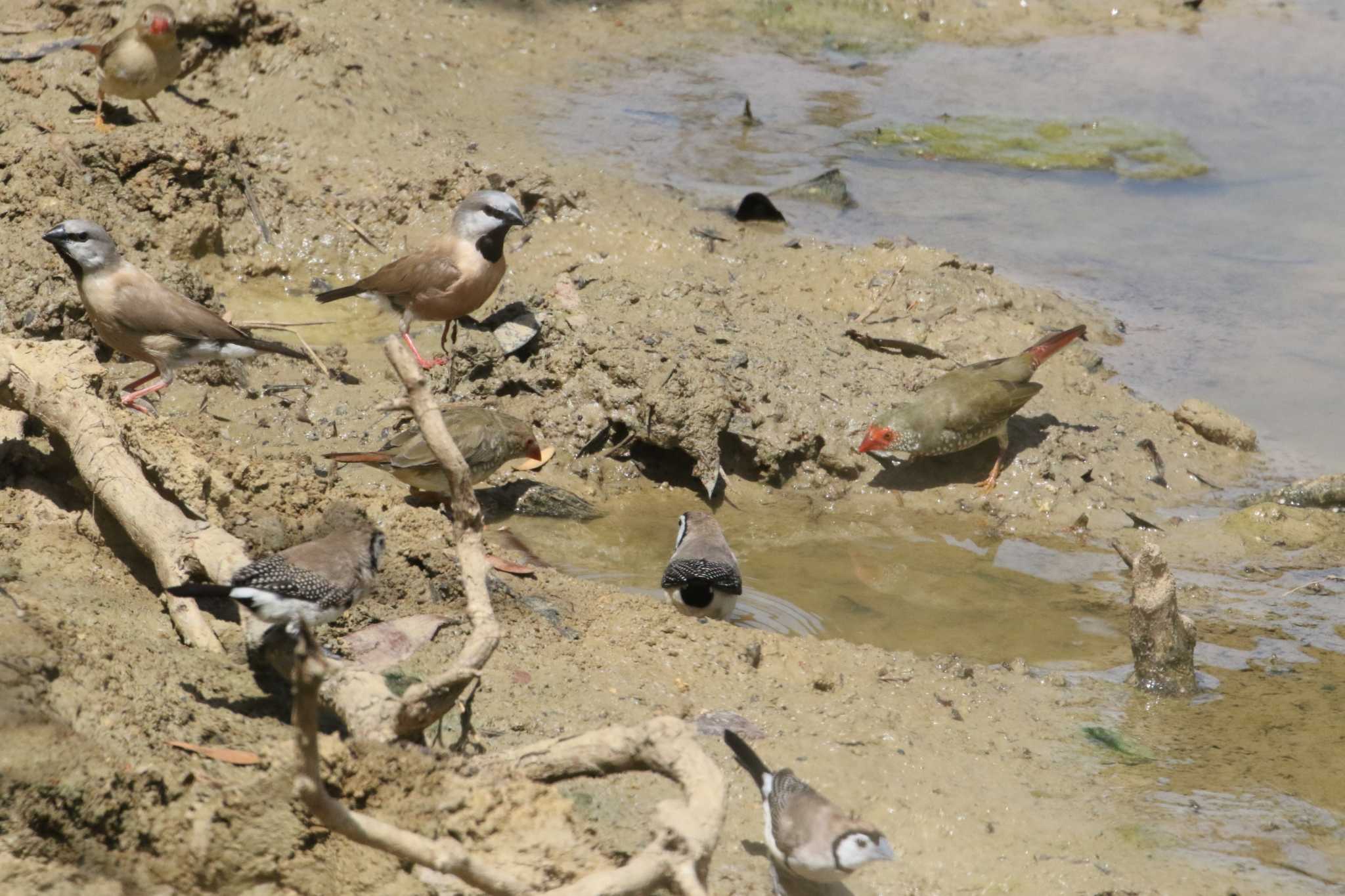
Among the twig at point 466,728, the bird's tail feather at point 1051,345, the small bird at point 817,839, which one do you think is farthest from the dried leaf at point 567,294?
the small bird at point 817,839

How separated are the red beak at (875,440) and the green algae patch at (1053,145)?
5.26 meters

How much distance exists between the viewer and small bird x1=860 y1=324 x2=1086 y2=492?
23.5 feet

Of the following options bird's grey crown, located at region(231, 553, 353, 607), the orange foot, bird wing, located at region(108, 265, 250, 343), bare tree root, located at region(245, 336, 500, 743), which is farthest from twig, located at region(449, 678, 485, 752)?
the orange foot

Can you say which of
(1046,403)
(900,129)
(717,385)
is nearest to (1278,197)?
(900,129)

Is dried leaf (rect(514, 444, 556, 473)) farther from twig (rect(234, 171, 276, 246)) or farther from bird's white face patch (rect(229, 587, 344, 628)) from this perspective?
bird's white face patch (rect(229, 587, 344, 628))

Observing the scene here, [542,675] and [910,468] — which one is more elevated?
[542,675]

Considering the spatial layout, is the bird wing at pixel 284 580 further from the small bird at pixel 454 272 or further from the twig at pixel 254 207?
the twig at pixel 254 207

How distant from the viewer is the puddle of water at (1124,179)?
8.91 meters

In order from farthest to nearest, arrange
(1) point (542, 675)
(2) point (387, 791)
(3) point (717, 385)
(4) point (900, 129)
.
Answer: (4) point (900, 129) < (3) point (717, 385) < (1) point (542, 675) < (2) point (387, 791)

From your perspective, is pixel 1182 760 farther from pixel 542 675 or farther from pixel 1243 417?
pixel 1243 417

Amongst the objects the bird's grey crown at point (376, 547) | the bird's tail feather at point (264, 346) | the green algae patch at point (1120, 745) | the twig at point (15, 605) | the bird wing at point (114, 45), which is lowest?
the green algae patch at point (1120, 745)

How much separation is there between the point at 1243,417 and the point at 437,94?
6785mm

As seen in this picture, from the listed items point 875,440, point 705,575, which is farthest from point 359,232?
point 705,575

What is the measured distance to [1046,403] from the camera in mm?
7996
